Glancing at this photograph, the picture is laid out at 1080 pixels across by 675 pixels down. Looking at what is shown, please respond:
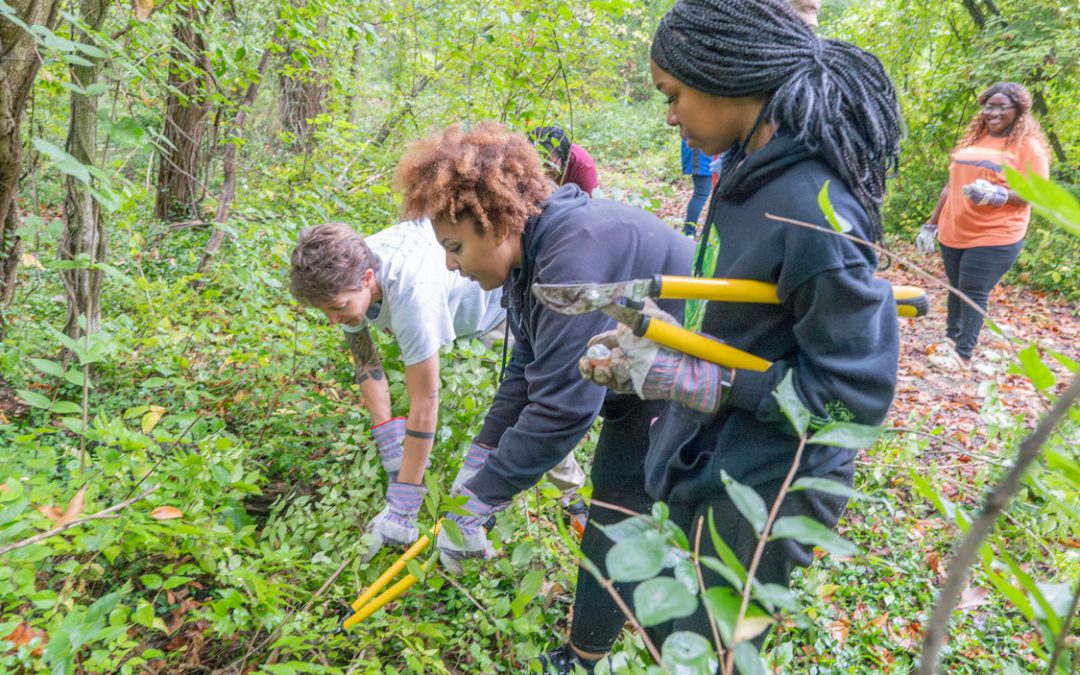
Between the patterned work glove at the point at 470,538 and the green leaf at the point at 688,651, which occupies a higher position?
the green leaf at the point at 688,651

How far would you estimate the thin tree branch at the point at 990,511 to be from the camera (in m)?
0.38

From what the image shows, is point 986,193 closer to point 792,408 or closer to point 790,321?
point 790,321

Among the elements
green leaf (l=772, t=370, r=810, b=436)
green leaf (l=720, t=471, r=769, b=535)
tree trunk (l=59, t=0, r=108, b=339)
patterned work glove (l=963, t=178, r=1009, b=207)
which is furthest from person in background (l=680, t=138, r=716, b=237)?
green leaf (l=720, t=471, r=769, b=535)

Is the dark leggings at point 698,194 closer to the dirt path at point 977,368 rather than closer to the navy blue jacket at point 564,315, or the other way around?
the dirt path at point 977,368

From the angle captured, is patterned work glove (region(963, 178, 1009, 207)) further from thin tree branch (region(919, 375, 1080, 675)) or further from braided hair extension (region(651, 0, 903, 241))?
thin tree branch (region(919, 375, 1080, 675))

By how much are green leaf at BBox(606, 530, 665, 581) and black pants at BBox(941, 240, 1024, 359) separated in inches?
173

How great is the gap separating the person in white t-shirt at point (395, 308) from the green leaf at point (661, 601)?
181 cm

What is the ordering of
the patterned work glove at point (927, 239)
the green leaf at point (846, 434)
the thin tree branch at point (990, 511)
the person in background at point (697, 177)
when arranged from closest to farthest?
the thin tree branch at point (990, 511) < the green leaf at point (846, 434) < the patterned work glove at point (927, 239) < the person in background at point (697, 177)

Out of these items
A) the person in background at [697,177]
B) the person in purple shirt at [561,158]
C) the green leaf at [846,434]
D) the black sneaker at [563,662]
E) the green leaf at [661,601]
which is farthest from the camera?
the person in background at [697,177]

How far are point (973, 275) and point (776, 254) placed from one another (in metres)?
3.85

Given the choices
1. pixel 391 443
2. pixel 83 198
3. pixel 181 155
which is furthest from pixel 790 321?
pixel 181 155

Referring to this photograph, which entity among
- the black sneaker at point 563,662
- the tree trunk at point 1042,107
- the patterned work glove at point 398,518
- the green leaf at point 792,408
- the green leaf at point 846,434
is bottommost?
the black sneaker at point 563,662

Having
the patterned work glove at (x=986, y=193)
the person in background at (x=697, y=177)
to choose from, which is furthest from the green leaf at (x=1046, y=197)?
the person in background at (x=697, y=177)

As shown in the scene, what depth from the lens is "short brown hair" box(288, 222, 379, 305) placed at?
235 centimetres
